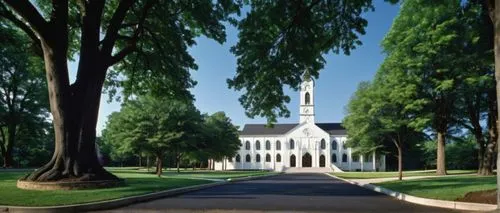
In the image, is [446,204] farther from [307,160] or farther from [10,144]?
[307,160]

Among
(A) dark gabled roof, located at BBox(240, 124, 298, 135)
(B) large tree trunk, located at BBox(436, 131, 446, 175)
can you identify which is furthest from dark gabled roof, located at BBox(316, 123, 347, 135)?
(B) large tree trunk, located at BBox(436, 131, 446, 175)

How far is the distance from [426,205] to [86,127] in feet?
43.9

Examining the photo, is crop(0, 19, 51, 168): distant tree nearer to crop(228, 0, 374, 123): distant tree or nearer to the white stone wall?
crop(228, 0, 374, 123): distant tree

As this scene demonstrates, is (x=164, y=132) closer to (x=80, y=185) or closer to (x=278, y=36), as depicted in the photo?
(x=80, y=185)

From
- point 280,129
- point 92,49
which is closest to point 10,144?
point 92,49

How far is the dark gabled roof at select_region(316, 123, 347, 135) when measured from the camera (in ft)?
337

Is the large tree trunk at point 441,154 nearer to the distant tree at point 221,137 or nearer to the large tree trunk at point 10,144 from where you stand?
Answer: the distant tree at point 221,137

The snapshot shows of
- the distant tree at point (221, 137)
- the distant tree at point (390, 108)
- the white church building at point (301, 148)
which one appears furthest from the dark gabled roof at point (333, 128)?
the distant tree at point (390, 108)

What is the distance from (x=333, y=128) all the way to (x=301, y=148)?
10990 mm

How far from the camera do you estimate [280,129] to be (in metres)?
107

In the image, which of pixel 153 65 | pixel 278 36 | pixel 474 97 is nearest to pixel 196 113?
pixel 153 65

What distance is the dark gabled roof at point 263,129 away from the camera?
104 metres

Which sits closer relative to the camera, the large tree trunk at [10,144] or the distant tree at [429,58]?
the distant tree at [429,58]

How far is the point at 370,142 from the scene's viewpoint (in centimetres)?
5188
